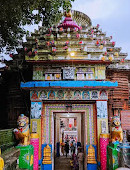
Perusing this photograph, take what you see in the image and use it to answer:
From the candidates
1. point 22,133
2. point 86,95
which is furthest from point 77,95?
point 22,133

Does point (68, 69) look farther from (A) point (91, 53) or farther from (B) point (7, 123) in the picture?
(B) point (7, 123)

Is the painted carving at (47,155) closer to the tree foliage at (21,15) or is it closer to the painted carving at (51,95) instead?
the painted carving at (51,95)

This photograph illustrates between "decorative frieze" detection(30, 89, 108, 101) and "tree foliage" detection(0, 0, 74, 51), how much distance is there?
3526 millimetres

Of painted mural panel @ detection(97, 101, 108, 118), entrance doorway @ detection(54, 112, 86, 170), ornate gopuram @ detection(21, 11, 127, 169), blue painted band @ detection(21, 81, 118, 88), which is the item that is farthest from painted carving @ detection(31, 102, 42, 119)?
painted mural panel @ detection(97, 101, 108, 118)

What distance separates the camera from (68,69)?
9.75 metres

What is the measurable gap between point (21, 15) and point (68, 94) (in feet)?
14.9

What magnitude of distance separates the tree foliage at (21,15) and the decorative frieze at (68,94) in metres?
3.53

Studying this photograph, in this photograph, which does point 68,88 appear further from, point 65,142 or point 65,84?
point 65,142

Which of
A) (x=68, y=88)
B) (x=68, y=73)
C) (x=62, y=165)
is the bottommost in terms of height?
(x=62, y=165)

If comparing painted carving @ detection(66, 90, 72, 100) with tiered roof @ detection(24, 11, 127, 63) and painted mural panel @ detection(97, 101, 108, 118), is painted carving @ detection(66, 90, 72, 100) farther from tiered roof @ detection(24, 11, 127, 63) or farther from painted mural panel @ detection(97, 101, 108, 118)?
tiered roof @ detection(24, 11, 127, 63)

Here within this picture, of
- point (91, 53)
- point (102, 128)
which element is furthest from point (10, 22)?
point (102, 128)

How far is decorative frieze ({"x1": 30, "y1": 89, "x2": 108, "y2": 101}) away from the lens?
941 centimetres

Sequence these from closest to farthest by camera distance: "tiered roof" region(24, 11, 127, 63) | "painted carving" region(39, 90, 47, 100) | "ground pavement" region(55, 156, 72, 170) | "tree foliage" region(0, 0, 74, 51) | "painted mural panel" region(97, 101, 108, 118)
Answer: "tree foliage" region(0, 0, 74, 51), "painted mural panel" region(97, 101, 108, 118), "painted carving" region(39, 90, 47, 100), "tiered roof" region(24, 11, 127, 63), "ground pavement" region(55, 156, 72, 170)

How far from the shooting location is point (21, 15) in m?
8.71
